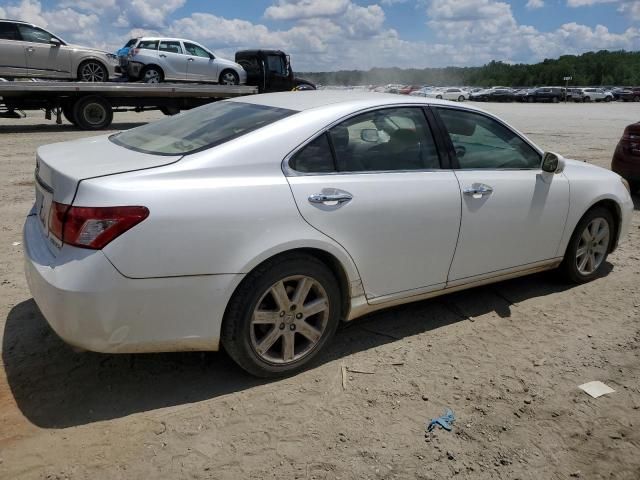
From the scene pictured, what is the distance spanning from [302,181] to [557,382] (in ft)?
6.20

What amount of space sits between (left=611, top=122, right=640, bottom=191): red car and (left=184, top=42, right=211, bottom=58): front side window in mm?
12765

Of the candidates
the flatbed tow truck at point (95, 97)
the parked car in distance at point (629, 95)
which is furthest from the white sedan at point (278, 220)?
the parked car in distance at point (629, 95)

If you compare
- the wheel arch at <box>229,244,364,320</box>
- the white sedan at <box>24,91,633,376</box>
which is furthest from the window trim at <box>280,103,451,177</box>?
the wheel arch at <box>229,244,364,320</box>

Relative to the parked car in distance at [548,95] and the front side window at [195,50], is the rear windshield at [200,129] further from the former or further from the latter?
the parked car in distance at [548,95]

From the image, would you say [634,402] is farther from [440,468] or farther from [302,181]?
[302,181]

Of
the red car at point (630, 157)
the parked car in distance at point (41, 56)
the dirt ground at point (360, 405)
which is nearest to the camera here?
the dirt ground at point (360, 405)

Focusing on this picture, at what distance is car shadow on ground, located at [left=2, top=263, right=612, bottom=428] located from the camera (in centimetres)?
295

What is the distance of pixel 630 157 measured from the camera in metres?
8.21

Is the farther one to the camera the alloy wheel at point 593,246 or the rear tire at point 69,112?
the rear tire at point 69,112

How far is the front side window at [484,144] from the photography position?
3857mm

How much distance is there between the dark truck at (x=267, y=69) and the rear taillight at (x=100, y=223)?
1723cm

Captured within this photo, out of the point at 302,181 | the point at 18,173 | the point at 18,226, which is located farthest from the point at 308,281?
the point at 18,173

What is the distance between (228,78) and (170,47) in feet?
6.57

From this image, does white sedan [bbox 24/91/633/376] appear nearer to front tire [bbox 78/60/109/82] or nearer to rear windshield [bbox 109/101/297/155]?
rear windshield [bbox 109/101/297/155]
